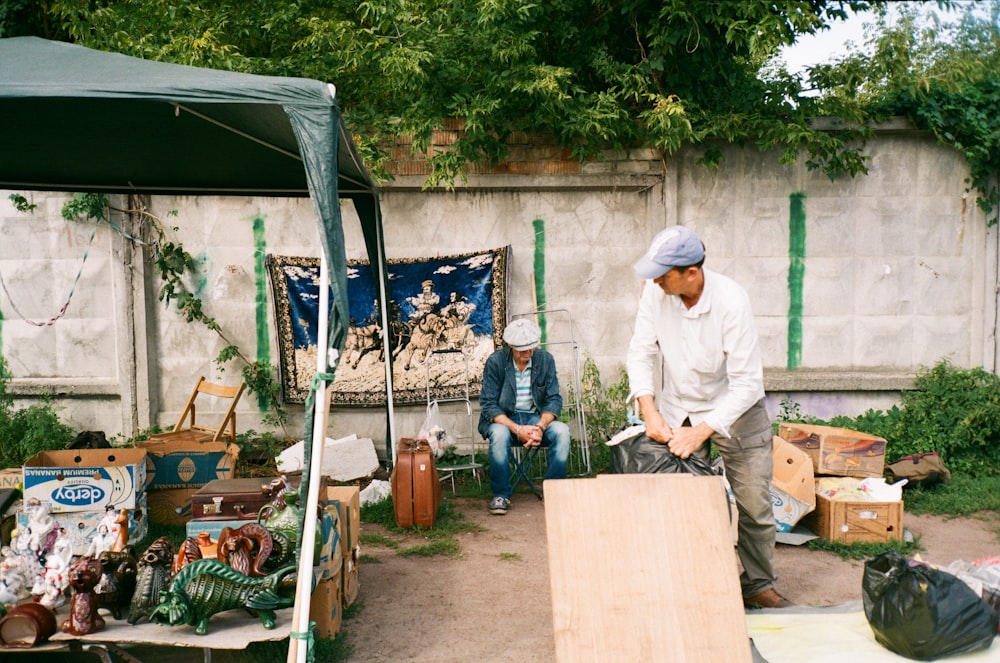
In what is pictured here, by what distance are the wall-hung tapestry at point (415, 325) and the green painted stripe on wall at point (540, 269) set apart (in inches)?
12.3

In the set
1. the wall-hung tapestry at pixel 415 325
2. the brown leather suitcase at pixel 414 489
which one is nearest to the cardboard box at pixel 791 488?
the brown leather suitcase at pixel 414 489

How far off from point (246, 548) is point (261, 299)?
160 inches

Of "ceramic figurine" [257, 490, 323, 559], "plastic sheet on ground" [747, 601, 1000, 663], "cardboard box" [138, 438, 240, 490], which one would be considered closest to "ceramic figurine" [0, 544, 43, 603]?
"ceramic figurine" [257, 490, 323, 559]

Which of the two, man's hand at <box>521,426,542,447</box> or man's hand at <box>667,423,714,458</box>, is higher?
man's hand at <box>667,423,714,458</box>

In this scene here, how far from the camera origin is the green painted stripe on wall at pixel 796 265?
7.33 m

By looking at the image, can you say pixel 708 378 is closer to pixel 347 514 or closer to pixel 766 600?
pixel 766 600

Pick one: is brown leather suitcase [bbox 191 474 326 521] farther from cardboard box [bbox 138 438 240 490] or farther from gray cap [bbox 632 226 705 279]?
gray cap [bbox 632 226 705 279]

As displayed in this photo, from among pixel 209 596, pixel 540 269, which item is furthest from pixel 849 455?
pixel 209 596

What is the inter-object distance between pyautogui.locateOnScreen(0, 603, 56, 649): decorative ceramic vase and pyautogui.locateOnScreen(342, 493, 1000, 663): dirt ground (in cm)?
135

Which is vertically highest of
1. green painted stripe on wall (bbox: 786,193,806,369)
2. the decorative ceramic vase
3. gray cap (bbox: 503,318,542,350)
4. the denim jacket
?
green painted stripe on wall (bbox: 786,193,806,369)

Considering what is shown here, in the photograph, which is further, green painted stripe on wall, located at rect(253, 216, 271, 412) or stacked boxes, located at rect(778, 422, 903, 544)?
green painted stripe on wall, located at rect(253, 216, 271, 412)

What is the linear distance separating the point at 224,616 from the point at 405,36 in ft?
16.5

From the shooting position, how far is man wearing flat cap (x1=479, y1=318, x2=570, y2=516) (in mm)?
6348

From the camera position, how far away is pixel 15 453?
23.1ft
